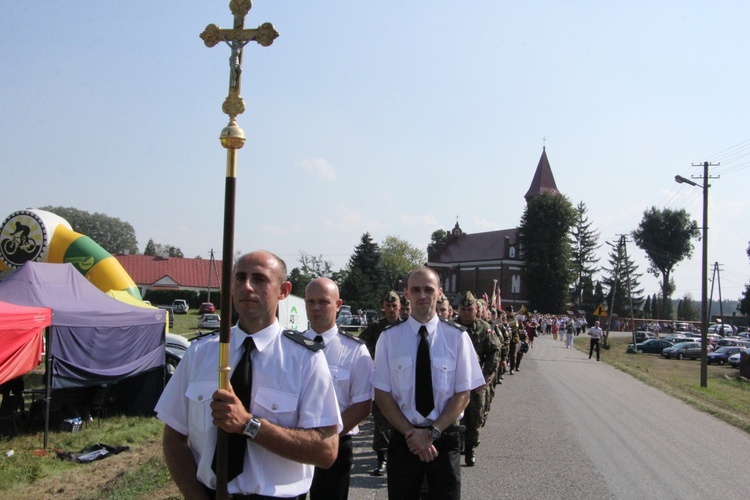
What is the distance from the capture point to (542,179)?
103750 millimetres

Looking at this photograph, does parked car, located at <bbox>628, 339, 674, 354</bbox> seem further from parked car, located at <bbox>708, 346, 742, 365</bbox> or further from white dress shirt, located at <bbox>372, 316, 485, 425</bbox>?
white dress shirt, located at <bbox>372, 316, 485, 425</bbox>

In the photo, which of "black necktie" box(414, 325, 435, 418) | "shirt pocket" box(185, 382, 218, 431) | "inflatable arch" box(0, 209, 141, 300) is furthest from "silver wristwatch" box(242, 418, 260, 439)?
"inflatable arch" box(0, 209, 141, 300)

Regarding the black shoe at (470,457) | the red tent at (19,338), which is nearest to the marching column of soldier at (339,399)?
the black shoe at (470,457)

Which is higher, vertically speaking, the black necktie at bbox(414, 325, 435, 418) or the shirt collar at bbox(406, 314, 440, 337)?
the shirt collar at bbox(406, 314, 440, 337)

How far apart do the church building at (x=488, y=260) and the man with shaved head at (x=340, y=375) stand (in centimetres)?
8720

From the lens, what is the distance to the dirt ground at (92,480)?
739 cm

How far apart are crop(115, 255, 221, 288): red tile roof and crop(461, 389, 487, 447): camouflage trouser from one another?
78309 millimetres

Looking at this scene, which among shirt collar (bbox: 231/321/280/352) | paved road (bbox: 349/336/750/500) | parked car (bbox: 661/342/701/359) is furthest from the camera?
parked car (bbox: 661/342/701/359)

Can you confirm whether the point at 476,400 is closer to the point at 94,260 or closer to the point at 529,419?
the point at 529,419

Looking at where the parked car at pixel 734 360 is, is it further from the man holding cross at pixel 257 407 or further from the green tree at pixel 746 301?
the green tree at pixel 746 301

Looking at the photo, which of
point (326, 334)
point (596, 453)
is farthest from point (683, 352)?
point (326, 334)

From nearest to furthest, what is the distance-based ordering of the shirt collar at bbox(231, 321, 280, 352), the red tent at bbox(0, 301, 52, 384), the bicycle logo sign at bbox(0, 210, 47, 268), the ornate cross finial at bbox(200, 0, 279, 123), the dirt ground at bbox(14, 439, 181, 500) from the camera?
the shirt collar at bbox(231, 321, 280, 352) → the ornate cross finial at bbox(200, 0, 279, 123) → the dirt ground at bbox(14, 439, 181, 500) → the red tent at bbox(0, 301, 52, 384) → the bicycle logo sign at bbox(0, 210, 47, 268)

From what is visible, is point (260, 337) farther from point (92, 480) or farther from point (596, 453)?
point (596, 453)

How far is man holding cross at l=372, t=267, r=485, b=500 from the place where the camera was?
14.4 feet
